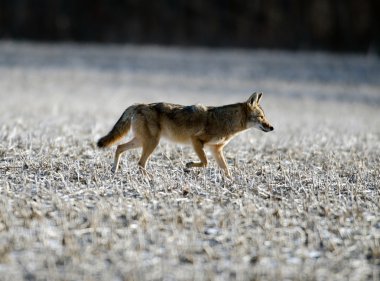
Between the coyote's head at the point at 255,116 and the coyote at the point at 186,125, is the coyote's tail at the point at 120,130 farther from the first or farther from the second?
the coyote's head at the point at 255,116

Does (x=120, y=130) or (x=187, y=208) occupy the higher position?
(x=120, y=130)

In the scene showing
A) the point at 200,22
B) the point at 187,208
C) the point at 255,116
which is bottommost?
the point at 187,208

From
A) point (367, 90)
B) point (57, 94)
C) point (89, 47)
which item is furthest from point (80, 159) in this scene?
point (89, 47)

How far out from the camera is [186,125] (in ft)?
29.1

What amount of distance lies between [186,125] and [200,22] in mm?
39145

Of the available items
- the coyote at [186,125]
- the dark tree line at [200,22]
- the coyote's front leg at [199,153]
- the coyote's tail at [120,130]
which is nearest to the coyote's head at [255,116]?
the coyote at [186,125]

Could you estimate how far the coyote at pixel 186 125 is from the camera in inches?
339

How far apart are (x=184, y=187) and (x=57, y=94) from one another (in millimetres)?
18425

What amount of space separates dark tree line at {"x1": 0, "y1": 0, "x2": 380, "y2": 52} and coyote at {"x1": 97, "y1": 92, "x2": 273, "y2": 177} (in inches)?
1397

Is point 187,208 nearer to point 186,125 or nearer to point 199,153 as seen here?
point 199,153

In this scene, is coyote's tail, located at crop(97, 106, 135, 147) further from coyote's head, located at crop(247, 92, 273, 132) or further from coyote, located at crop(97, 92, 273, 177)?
coyote's head, located at crop(247, 92, 273, 132)

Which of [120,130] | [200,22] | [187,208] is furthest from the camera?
[200,22]

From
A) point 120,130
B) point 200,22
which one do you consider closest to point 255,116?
point 120,130

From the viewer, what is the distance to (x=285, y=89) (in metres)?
28.3
